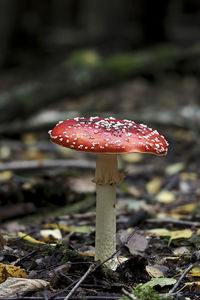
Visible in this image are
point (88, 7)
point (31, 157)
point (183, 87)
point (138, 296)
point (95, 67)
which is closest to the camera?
point (138, 296)

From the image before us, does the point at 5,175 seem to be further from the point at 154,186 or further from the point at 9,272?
the point at 9,272

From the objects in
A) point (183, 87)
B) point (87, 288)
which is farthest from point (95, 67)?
point (87, 288)

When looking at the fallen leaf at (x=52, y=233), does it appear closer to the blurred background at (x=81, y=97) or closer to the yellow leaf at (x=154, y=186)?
the blurred background at (x=81, y=97)

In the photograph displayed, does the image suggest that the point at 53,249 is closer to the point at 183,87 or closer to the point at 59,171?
the point at 59,171

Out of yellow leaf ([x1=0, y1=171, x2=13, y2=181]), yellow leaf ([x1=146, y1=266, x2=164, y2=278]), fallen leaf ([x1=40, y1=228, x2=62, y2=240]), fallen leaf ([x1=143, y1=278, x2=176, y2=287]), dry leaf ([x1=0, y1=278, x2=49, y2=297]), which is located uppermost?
dry leaf ([x1=0, y1=278, x2=49, y2=297])

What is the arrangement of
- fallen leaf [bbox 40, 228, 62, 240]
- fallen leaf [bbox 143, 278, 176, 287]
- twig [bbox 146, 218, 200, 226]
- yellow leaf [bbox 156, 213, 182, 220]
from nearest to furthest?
fallen leaf [bbox 143, 278, 176, 287], fallen leaf [bbox 40, 228, 62, 240], twig [bbox 146, 218, 200, 226], yellow leaf [bbox 156, 213, 182, 220]

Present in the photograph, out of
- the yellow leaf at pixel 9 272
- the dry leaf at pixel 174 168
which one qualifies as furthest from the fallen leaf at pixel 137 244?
the dry leaf at pixel 174 168

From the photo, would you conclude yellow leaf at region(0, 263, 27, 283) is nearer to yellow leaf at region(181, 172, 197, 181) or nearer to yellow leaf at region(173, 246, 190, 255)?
yellow leaf at region(173, 246, 190, 255)

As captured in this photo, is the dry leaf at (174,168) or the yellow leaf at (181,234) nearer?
the yellow leaf at (181,234)

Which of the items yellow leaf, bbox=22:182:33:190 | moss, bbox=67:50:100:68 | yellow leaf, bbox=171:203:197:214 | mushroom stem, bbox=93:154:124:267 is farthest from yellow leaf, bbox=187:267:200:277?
moss, bbox=67:50:100:68
